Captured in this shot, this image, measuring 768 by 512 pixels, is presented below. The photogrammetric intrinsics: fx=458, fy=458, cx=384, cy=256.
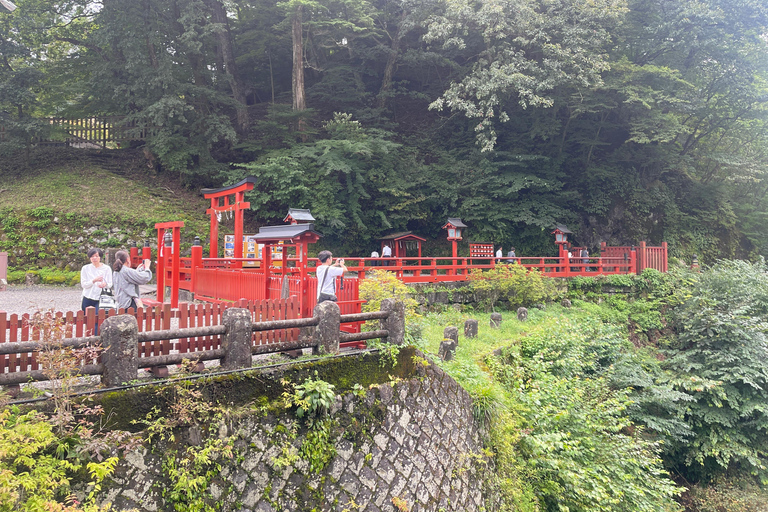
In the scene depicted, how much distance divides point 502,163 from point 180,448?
22.7 meters

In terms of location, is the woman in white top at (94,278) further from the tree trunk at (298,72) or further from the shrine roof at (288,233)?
the tree trunk at (298,72)

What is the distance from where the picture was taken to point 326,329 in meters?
6.29

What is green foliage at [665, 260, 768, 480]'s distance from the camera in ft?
38.8

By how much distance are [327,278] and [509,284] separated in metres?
10.3

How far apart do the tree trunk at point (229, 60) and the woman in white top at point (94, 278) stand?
1957cm

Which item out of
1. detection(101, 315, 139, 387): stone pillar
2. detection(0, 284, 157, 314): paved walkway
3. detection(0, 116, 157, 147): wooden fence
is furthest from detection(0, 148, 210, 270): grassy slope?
detection(101, 315, 139, 387): stone pillar

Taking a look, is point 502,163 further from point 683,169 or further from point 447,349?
point 447,349

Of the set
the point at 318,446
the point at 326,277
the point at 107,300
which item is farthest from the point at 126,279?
the point at 318,446

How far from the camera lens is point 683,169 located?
2898cm

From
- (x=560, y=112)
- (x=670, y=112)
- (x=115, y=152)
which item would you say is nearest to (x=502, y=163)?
(x=560, y=112)

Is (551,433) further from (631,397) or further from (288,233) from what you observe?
(288,233)

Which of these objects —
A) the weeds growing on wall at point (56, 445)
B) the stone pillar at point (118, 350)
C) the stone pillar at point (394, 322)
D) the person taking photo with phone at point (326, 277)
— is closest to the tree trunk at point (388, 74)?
the person taking photo with phone at point (326, 277)

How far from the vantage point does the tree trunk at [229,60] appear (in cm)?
2415

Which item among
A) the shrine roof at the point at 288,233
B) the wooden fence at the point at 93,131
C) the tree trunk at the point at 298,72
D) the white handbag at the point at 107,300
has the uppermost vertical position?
the tree trunk at the point at 298,72
